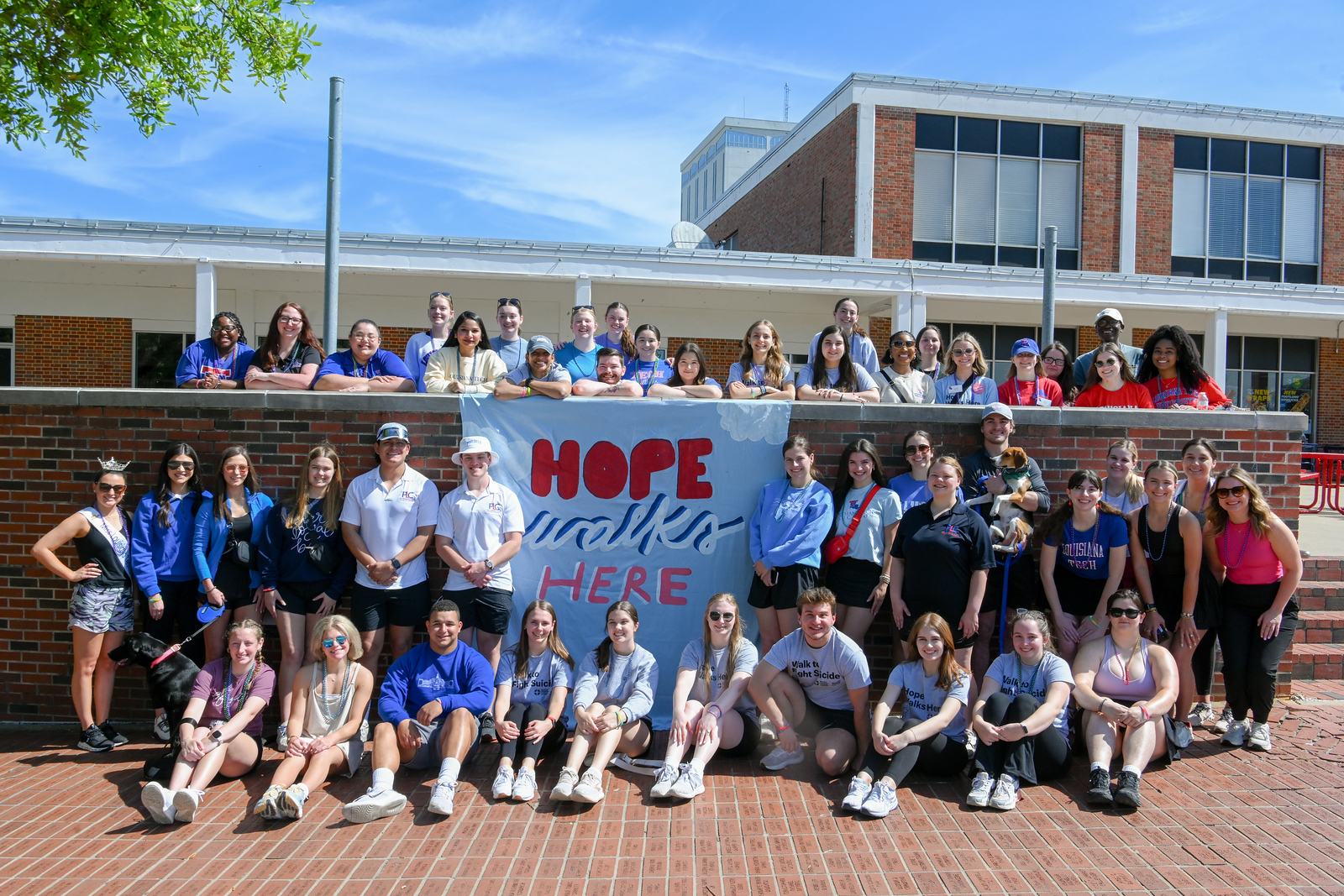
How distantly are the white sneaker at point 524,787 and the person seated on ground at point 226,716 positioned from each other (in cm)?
157

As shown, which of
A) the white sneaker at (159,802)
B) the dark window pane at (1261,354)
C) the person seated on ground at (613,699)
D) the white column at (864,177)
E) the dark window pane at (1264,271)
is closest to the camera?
the white sneaker at (159,802)

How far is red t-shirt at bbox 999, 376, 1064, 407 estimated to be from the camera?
646 cm

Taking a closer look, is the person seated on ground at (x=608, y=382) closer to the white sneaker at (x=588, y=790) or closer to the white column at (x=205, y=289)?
the white sneaker at (x=588, y=790)

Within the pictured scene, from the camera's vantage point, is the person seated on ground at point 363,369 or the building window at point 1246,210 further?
the building window at point 1246,210

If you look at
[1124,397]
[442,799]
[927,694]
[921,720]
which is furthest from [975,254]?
[442,799]

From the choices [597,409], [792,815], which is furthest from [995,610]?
[597,409]

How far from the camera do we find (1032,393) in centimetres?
648

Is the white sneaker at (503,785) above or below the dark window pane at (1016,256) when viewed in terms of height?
below

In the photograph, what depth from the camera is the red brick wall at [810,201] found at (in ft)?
66.1

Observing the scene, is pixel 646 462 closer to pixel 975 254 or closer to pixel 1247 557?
pixel 1247 557

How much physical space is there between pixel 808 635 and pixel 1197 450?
2835 millimetres

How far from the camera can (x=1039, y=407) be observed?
604 centimetres

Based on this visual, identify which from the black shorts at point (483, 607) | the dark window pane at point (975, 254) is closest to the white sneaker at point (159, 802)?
the black shorts at point (483, 607)

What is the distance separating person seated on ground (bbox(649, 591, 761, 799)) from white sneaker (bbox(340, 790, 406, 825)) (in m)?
1.43
